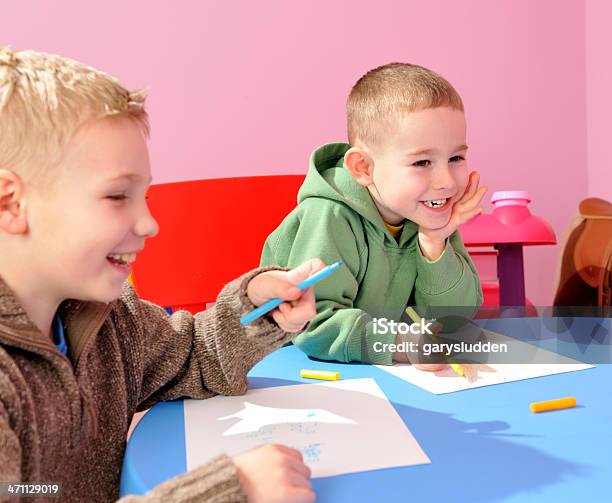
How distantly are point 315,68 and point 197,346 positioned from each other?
4.76 ft

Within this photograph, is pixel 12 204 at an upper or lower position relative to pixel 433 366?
upper

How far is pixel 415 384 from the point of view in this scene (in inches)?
25.5

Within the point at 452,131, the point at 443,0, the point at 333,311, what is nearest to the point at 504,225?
the point at 452,131

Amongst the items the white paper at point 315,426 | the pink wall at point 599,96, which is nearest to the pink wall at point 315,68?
the pink wall at point 599,96

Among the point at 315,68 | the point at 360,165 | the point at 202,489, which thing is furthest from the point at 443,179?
the point at 315,68

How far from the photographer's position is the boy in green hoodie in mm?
917

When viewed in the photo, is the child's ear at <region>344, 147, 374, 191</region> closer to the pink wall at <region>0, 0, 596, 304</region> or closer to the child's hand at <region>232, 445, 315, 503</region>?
the child's hand at <region>232, 445, 315, 503</region>

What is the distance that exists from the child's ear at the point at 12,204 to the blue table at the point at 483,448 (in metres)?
0.21

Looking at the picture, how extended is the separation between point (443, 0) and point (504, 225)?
112 centimetres

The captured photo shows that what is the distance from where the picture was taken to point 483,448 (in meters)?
0.47

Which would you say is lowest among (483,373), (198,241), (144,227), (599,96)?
(483,373)

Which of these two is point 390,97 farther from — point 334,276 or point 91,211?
point 91,211

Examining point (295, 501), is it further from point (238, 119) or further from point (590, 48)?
point (590, 48)

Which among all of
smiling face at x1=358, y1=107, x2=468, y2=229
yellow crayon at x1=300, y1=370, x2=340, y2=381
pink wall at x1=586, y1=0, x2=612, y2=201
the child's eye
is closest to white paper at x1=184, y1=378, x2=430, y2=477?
yellow crayon at x1=300, y1=370, x2=340, y2=381
